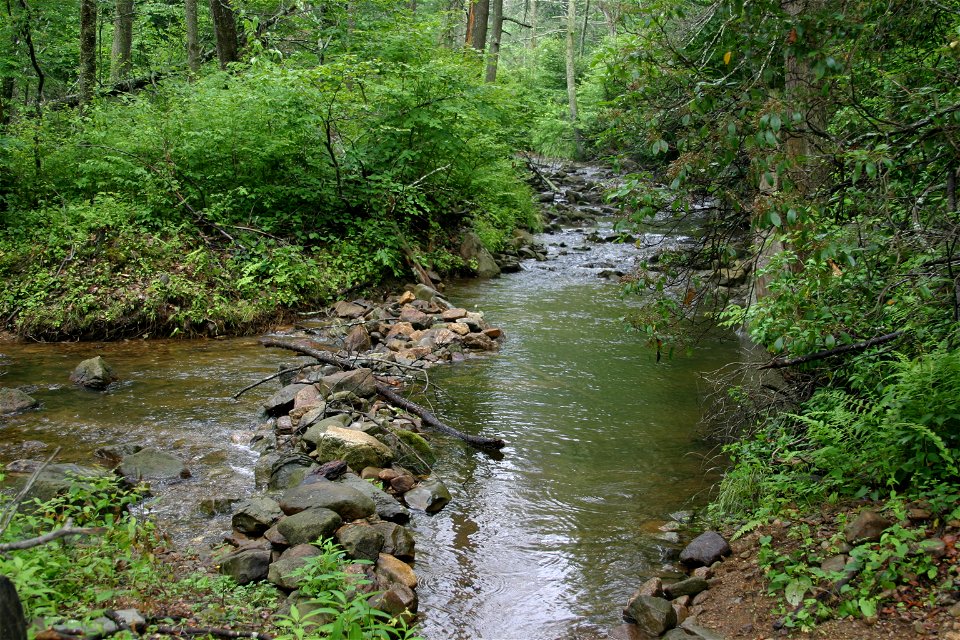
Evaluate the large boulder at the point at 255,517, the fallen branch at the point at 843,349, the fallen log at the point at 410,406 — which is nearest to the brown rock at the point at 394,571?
the large boulder at the point at 255,517

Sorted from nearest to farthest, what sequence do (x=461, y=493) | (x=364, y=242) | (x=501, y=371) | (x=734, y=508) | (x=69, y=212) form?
1. (x=734, y=508)
2. (x=461, y=493)
3. (x=501, y=371)
4. (x=69, y=212)
5. (x=364, y=242)

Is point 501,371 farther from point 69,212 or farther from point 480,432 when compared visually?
point 69,212

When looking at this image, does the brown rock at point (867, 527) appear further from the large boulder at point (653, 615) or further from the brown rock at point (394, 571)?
the brown rock at point (394, 571)

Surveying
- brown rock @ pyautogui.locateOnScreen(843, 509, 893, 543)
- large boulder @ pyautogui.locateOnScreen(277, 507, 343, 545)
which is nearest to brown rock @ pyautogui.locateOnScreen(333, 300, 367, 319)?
large boulder @ pyautogui.locateOnScreen(277, 507, 343, 545)

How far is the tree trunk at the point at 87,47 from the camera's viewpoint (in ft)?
44.4

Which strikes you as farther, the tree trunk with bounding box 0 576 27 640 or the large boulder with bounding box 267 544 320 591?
the large boulder with bounding box 267 544 320 591

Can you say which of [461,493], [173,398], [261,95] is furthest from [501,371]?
[261,95]

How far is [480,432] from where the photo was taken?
7617mm

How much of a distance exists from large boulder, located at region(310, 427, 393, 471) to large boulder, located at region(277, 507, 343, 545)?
1.37m

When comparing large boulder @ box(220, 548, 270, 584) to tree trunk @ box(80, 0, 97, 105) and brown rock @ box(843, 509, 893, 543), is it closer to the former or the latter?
brown rock @ box(843, 509, 893, 543)

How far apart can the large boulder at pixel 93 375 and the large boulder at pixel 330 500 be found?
4.42 meters

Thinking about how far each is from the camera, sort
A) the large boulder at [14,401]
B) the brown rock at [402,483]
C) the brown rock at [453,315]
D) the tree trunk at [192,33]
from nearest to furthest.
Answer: the brown rock at [402,483]
the large boulder at [14,401]
the brown rock at [453,315]
the tree trunk at [192,33]

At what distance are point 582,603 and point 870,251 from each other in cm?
303

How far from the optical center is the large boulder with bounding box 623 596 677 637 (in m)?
4.16
